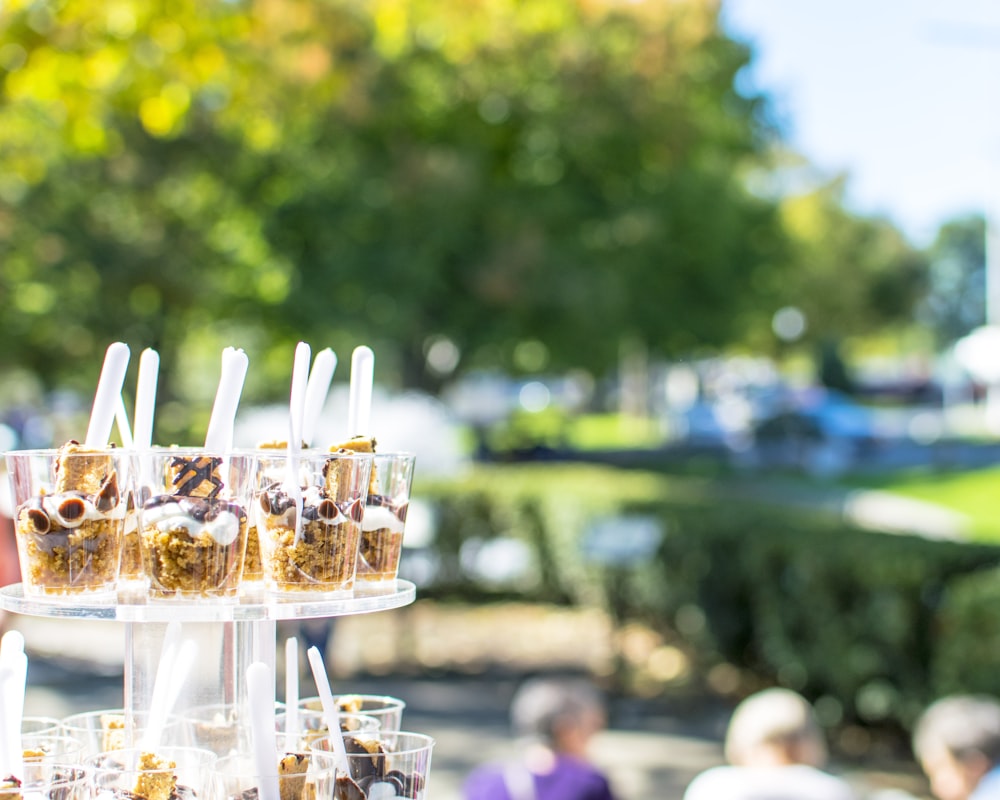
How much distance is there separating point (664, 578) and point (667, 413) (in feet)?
104

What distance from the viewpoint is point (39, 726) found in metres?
2.22

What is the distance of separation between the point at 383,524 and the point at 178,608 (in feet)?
1.41

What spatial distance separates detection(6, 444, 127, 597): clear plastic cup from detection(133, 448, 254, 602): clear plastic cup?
0.06 meters

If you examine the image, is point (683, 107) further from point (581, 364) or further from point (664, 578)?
point (664, 578)

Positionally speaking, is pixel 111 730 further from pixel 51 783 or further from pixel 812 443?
pixel 812 443

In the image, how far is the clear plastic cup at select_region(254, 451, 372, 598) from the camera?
195 centimetres

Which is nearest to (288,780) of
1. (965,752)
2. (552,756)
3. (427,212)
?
(552,756)

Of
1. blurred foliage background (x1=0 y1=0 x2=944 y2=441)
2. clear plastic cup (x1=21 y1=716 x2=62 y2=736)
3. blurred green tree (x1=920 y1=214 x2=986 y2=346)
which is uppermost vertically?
blurred green tree (x1=920 y1=214 x2=986 y2=346)

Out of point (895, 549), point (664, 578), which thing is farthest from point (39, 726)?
point (664, 578)

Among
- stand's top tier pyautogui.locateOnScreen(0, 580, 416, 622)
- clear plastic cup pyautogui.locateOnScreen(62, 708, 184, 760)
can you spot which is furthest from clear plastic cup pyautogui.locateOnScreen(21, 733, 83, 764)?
stand's top tier pyautogui.locateOnScreen(0, 580, 416, 622)

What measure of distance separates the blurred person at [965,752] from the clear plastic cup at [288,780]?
290 cm

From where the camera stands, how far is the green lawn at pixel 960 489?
655 inches

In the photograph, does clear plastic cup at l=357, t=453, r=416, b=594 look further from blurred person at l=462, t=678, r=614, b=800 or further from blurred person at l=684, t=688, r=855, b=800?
blurred person at l=684, t=688, r=855, b=800

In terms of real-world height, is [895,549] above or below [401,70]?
below
